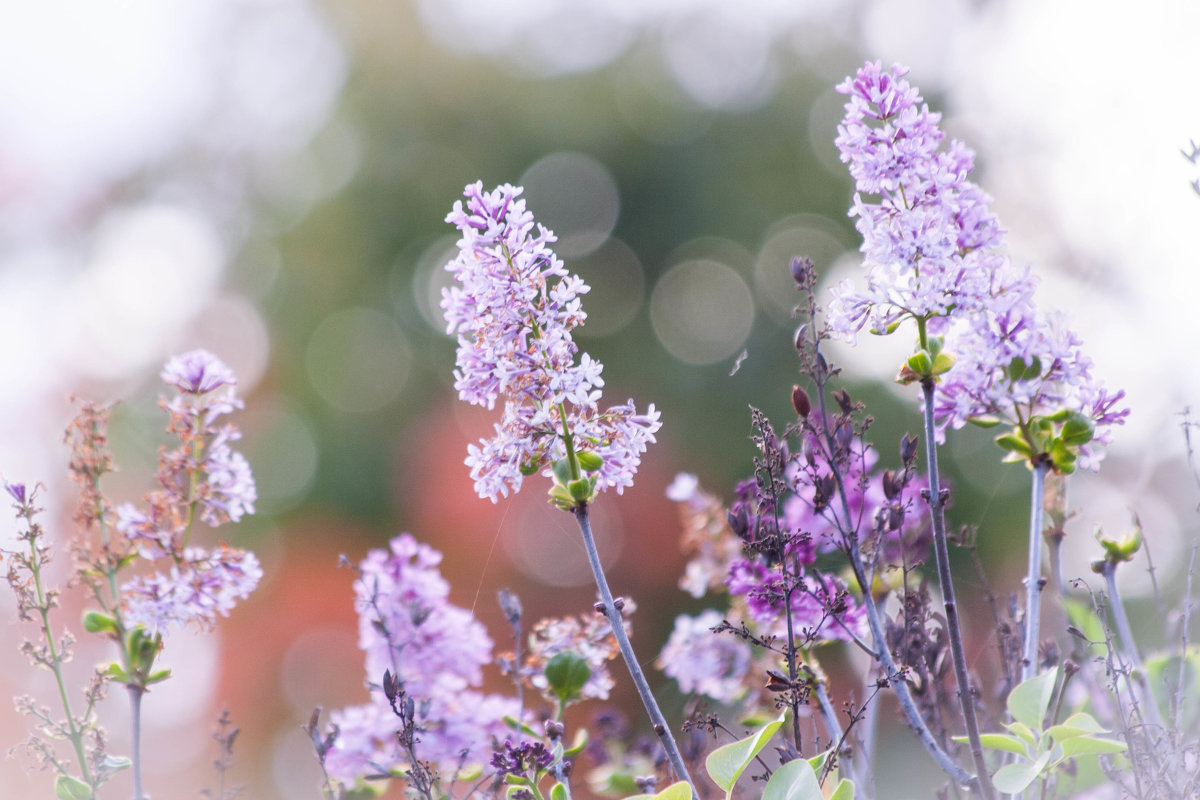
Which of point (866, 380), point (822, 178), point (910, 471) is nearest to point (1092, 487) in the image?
point (910, 471)

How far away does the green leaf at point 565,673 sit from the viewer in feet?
4.89

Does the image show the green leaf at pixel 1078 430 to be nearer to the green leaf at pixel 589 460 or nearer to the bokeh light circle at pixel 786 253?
the green leaf at pixel 589 460

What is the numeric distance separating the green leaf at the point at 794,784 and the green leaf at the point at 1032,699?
0.29 m

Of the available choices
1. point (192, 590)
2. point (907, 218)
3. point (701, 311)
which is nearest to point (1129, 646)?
point (907, 218)

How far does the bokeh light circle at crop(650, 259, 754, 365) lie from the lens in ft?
27.7

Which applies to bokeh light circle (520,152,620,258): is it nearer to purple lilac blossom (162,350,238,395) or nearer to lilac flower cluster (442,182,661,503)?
purple lilac blossom (162,350,238,395)

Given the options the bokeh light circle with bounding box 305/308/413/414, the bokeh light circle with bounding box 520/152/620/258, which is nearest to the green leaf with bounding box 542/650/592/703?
the bokeh light circle with bounding box 520/152/620/258

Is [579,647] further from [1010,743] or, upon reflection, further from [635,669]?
[1010,743]

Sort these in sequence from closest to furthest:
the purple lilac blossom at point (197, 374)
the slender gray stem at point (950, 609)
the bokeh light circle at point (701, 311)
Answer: the slender gray stem at point (950, 609), the purple lilac blossom at point (197, 374), the bokeh light circle at point (701, 311)

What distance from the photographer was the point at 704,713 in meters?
1.32

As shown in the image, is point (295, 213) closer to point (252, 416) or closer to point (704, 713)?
point (252, 416)

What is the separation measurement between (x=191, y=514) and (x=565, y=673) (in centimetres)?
60

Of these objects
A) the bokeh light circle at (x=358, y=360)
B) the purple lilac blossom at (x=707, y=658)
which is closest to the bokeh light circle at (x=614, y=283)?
the bokeh light circle at (x=358, y=360)

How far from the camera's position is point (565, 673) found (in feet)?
4.90
